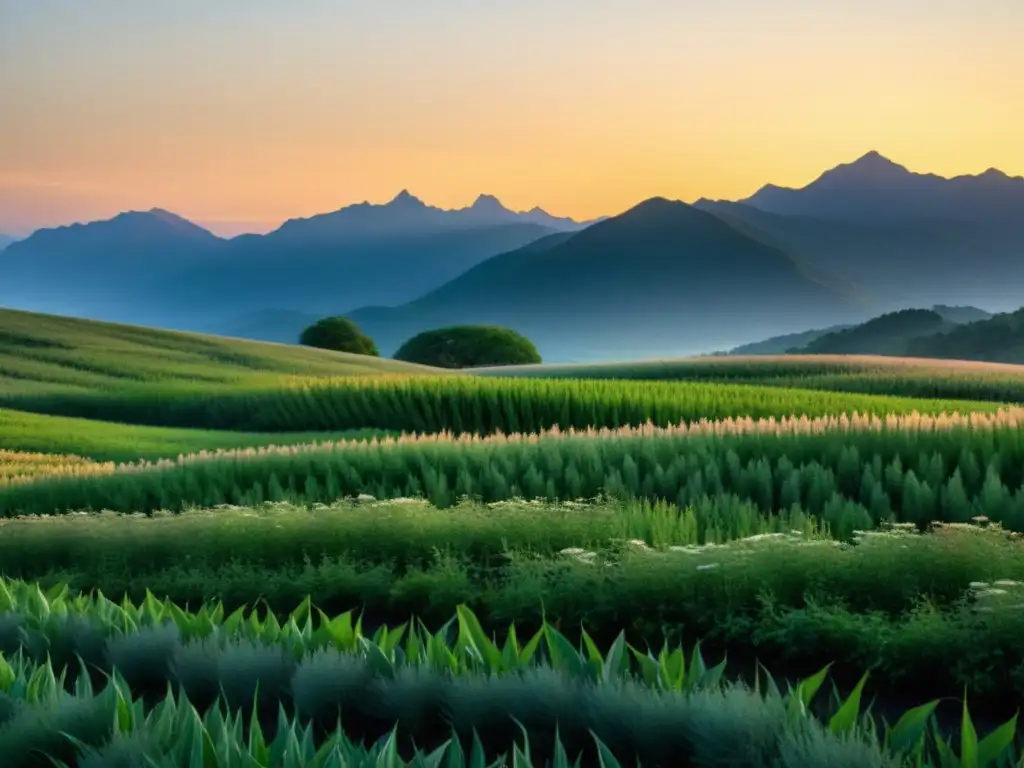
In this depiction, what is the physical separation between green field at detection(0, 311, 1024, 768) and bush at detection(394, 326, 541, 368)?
45826 millimetres

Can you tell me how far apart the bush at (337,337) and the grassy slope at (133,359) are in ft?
35.7

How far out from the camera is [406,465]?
13047mm

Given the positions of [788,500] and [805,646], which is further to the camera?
Result: [788,500]

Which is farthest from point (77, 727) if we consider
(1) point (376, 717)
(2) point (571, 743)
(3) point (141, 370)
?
(3) point (141, 370)

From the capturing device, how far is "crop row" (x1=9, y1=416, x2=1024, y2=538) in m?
10.4

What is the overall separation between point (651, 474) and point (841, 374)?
90.8 feet

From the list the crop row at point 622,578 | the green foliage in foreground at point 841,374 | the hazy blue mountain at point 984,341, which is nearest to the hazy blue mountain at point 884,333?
the hazy blue mountain at point 984,341

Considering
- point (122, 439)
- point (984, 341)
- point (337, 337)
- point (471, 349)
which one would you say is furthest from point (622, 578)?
point (984, 341)

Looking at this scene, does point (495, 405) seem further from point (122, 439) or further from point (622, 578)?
point (622, 578)

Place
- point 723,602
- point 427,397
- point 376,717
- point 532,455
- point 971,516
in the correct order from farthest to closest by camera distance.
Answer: point 427,397, point 532,455, point 971,516, point 723,602, point 376,717

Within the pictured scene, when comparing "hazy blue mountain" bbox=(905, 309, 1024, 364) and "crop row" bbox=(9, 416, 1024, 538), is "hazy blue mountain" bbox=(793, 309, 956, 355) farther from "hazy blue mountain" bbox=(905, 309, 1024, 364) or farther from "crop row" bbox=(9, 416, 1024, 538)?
"crop row" bbox=(9, 416, 1024, 538)

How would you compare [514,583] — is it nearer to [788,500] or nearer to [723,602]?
[723,602]

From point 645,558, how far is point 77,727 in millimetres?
4261

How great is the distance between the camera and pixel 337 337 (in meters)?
60.1
